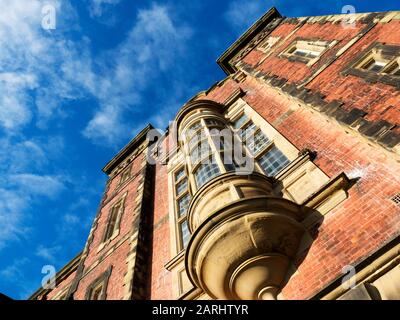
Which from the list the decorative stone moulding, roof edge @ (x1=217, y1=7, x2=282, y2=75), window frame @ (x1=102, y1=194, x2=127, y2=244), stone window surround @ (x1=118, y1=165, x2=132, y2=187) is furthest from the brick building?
roof edge @ (x1=217, y1=7, x2=282, y2=75)

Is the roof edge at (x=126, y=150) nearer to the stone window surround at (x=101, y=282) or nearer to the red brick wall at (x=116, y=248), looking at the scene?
the red brick wall at (x=116, y=248)

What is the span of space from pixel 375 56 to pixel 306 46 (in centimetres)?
548

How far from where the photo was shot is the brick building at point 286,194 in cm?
602

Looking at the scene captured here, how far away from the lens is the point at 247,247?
21.1 ft

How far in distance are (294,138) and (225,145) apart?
8.01ft

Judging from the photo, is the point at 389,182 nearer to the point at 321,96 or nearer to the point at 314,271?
the point at 314,271

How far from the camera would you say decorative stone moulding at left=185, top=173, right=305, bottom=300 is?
21.1 ft

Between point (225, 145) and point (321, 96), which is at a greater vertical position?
point (225, 145)

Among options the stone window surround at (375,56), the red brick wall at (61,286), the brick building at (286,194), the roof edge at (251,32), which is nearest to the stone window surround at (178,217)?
the brick building at (286,194)

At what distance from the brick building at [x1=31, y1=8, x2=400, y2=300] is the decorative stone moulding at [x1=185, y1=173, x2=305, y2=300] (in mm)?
21

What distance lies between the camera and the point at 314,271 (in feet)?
20.1

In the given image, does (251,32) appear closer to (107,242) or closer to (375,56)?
(375,56)
